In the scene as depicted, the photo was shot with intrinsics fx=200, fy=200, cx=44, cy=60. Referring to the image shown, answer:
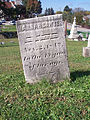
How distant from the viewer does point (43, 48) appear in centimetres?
513

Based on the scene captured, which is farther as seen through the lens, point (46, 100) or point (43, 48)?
point (43, 48)

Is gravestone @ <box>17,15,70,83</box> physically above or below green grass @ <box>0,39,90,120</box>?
above

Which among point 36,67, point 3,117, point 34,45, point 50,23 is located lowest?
point 3,117

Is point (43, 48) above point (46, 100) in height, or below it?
above

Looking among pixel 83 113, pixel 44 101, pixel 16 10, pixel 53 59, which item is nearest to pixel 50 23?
pixel 53 59

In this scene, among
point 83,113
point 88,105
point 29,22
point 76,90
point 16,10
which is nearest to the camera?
point 83,113

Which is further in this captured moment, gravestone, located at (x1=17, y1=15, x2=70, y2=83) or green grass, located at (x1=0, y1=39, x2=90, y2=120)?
gravestone, located at (x1=17, y1=15, x2=70, y2=83)

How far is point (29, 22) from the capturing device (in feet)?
16.3

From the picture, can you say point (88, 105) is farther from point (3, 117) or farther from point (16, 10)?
point (16, 10)

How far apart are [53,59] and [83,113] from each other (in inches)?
71.6

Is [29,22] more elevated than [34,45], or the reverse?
[29,22]

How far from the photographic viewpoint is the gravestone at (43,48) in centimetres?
502

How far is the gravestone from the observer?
502 centimetres

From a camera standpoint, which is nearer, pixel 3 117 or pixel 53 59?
pixel 3 117
